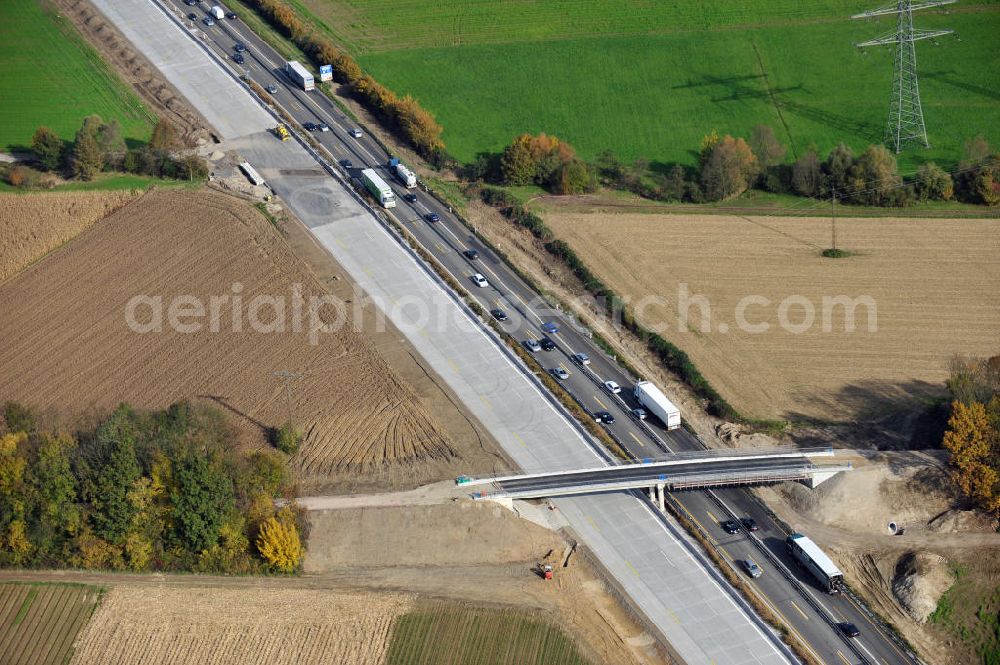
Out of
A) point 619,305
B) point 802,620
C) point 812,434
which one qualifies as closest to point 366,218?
point 619,305

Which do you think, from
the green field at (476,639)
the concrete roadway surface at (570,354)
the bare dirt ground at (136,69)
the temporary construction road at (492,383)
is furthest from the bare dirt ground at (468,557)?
the bare dirt ground at (136,69)

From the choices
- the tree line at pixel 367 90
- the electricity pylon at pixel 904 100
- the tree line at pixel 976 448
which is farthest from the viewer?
the tree line at pixel 367 90

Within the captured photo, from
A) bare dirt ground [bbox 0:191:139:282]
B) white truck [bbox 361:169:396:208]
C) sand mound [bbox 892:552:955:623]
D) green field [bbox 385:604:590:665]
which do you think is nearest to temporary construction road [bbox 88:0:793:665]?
white truck [bbox 361:169:396:208]

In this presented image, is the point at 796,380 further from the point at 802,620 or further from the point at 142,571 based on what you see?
the point at 142,571

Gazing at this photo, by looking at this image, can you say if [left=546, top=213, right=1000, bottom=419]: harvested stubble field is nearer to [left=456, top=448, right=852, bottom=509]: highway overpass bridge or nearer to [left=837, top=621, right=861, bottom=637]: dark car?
[left=456, top=448, right=852, bottom=509]: highway overpass bridge

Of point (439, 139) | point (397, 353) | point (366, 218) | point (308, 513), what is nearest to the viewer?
point (308, 513)

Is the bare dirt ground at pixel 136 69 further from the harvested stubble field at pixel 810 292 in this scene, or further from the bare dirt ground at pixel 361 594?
the bare dirt ground at pixel 361 594
